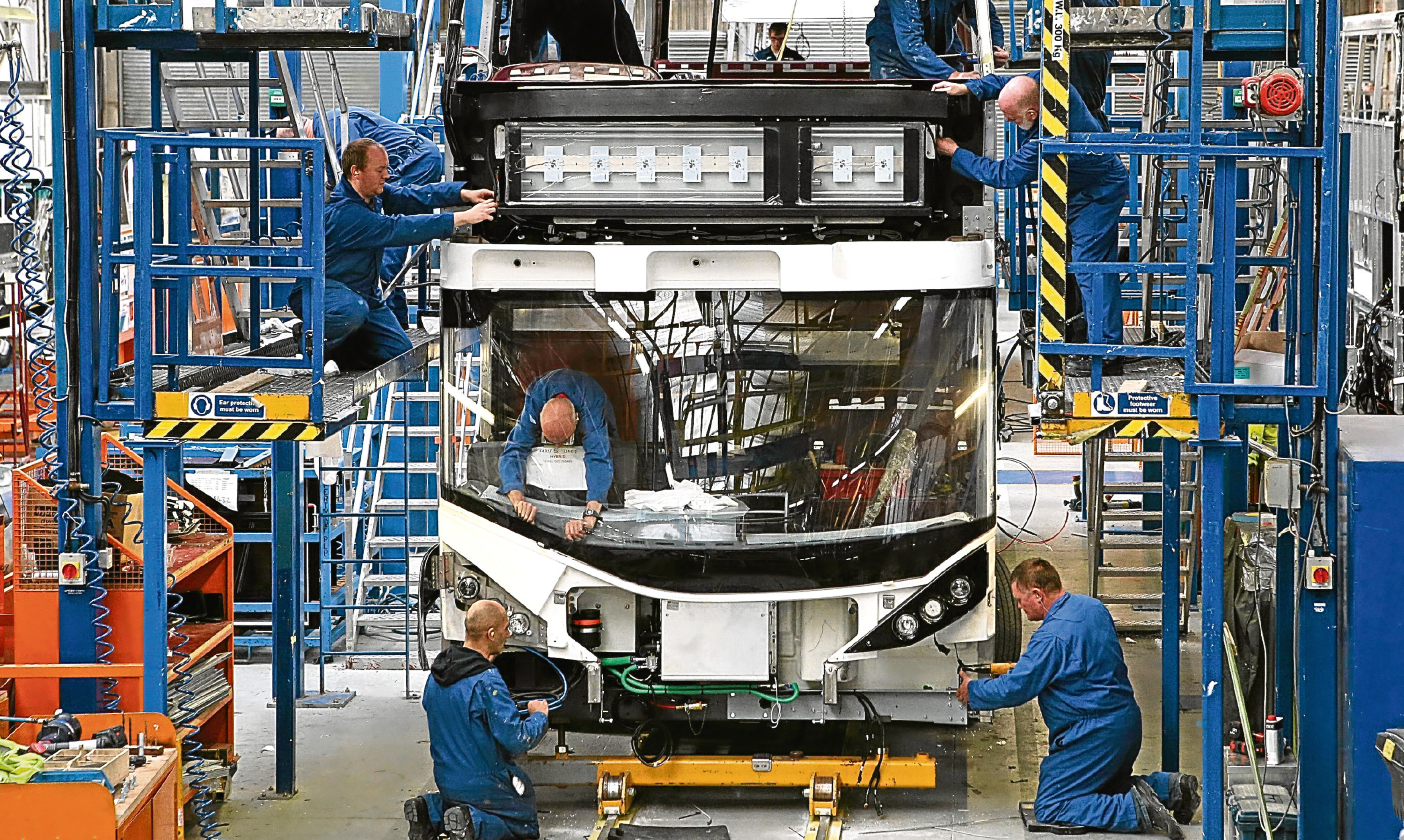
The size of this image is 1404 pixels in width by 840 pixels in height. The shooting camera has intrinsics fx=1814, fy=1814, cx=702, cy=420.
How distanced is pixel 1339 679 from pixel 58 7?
5776mm

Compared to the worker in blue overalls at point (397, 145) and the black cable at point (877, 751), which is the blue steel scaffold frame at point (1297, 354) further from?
the worker in blue overalls at point (397, 145)

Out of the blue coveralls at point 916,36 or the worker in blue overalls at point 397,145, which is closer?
the blue coveralls at point 916,36

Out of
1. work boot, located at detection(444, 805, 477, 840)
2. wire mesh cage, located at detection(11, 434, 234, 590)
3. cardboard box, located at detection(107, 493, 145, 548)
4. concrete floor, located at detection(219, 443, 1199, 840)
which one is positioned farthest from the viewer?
concrete floor, located at detection(219, 443, 1199, 840)

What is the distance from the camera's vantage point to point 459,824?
8.00m

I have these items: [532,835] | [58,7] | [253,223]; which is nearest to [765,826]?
[532,835]

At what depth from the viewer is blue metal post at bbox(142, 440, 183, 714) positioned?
7449 mm

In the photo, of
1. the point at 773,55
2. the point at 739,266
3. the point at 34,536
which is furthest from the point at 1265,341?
the point at 34,536

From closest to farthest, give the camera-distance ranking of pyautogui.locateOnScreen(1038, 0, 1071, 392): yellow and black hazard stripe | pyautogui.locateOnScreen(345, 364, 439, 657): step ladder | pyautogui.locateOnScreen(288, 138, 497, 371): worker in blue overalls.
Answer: pyautogui.locateOnScreen(1038, 0, 1071, 392): yellow and black hazard stripe → pyautogui.locateOnScreen(288, 138, 497, 371): worker in blue overalls → pyautogui.locateOnScreen(345, 364, 439, 657): step ladder

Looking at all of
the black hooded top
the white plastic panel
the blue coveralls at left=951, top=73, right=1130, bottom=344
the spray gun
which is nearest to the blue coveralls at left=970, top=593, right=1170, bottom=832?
the blue coveralls at left=951, top=73, right=1130, bottom=344

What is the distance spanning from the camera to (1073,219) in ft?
27.9

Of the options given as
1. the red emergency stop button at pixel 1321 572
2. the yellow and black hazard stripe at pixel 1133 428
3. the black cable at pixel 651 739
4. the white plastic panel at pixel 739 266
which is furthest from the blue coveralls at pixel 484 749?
the red emergency stop button at pixel 1321 572

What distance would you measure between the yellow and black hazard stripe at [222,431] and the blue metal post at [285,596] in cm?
207

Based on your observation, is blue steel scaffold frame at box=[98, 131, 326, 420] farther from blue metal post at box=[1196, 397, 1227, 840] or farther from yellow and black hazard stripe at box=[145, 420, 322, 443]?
blue metal post at box=[1196, 397, 1227, 840]

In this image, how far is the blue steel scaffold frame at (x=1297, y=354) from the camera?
22.3ft
